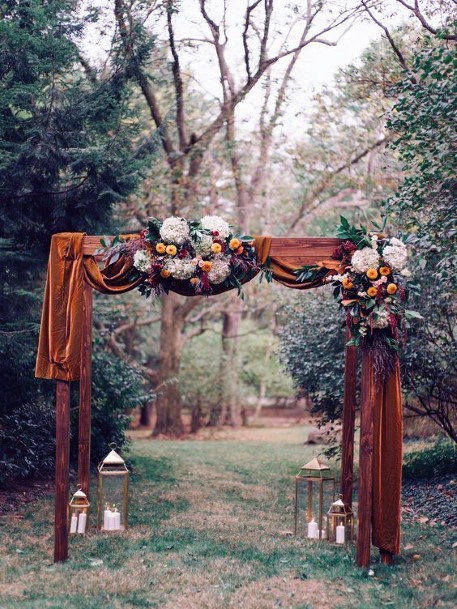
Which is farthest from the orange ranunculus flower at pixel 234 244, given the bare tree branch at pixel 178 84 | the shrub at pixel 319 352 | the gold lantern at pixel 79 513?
the bare tree branch at pixel 178 84

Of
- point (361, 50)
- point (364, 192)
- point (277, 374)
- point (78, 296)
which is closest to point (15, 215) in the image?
point (78, 296)

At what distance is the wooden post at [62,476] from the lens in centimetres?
611

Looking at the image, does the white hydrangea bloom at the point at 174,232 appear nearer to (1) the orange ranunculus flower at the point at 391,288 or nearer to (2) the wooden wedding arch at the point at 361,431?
(2) the wooden wedding arch at the point at 361,431

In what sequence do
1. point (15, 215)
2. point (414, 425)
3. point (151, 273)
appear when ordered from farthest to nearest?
1. point (414, 425)
2. point (15, 215)
3. point (151, 273)

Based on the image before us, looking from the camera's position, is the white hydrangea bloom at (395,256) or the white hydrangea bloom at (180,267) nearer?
the white hydrangea bloom at (395,256)

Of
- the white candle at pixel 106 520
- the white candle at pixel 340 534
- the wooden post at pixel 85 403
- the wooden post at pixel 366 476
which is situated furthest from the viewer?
the wooden post at pixel 85 403

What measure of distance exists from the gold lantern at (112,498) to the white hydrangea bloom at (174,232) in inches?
94.3

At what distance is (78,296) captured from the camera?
6.39 m

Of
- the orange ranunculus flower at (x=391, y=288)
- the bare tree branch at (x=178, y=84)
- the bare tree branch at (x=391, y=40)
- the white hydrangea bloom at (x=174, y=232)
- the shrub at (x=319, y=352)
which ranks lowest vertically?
the shrub at (x=319, y=352)

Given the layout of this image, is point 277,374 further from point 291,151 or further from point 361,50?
point 361,50

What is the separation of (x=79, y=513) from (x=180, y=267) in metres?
2.68

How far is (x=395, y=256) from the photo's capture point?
230 inches

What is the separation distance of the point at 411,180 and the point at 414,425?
6870 millimetres

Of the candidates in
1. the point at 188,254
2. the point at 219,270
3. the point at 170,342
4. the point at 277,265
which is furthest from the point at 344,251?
the point at 170,342
